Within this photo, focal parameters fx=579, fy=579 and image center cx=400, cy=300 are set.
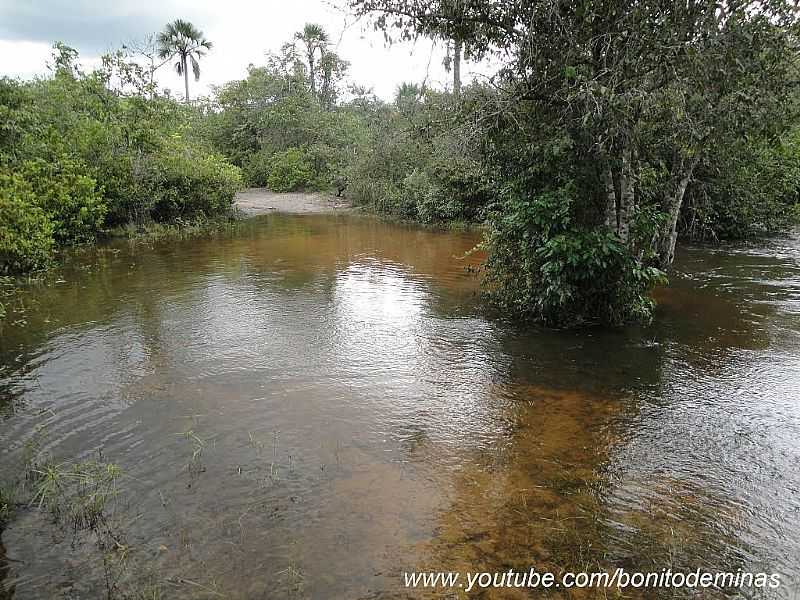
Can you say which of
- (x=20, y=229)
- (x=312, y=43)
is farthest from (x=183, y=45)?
(x=20, y=229)

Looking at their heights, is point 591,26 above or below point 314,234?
above

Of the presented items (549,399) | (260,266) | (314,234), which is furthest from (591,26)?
(314,234)

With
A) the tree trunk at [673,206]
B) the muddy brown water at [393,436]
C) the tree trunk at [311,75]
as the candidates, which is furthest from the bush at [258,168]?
the tree trunk at [673,206]

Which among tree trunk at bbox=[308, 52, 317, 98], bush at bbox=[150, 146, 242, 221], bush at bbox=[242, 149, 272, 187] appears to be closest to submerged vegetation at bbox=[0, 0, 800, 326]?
bush at bbox=[150, 146, 242, 221]

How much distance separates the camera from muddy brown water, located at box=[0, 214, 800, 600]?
372 cm

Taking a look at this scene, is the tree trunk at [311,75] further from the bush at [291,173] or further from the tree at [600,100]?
the tree at [600,100]

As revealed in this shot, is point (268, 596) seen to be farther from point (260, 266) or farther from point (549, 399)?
point (260, 266)

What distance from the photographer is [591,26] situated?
721cm

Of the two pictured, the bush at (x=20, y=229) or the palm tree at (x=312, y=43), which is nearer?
the bush at (x=20, y=229)

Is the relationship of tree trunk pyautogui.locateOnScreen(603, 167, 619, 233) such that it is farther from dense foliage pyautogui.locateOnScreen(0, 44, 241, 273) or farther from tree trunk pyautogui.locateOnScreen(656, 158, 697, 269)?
dense foliage pyautogui.locateOnScreen(0, 44, 241, 273)

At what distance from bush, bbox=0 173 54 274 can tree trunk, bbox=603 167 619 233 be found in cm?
1049

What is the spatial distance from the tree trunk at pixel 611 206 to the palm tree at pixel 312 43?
32952 mm

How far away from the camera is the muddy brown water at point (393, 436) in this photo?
3.72 meters

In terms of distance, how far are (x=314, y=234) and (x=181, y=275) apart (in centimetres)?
677
